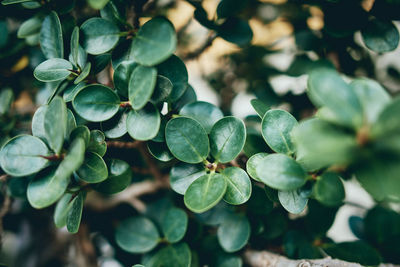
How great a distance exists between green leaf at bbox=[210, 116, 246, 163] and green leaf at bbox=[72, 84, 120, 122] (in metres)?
0.19

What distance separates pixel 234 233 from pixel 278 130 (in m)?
0.29

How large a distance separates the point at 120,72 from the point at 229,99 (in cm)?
72

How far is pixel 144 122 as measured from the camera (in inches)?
19.9

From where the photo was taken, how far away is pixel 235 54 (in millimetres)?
1230

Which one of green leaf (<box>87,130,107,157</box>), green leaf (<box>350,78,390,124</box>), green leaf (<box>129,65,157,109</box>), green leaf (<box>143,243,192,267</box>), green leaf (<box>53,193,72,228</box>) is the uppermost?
green leaf (<box>350,78,390,124</box>)

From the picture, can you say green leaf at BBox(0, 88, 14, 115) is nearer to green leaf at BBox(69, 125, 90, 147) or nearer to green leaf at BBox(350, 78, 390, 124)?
green leaf at BBox(69, 125, 90, 147)

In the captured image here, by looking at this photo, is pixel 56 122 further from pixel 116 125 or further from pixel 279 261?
pixel 279 261

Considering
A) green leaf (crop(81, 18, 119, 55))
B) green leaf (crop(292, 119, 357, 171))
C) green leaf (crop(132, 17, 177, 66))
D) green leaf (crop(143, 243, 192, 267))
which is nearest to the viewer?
green leaf (crop(292, 119, 357, 171))

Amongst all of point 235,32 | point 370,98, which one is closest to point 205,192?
point 370,98

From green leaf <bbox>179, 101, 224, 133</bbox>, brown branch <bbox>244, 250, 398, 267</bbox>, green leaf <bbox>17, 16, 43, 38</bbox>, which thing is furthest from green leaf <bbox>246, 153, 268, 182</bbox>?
green leaf <bbox>17, 16, 43, 38</bbox>

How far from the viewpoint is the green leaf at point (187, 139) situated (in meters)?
0.53

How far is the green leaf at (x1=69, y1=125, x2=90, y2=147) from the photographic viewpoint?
1.63 feet

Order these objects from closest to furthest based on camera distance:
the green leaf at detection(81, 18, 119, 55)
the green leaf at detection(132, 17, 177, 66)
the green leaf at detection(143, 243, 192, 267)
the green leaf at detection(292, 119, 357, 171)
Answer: the green leaf at detection(292, 119, 357, 171)
the green leaf at detection(132, 17, 177, 66)
the green leaf at detection(81, 18, 119, 55)
the green leaf at detection(143, 243, 192, 267)

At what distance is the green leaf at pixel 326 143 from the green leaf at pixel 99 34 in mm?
381
